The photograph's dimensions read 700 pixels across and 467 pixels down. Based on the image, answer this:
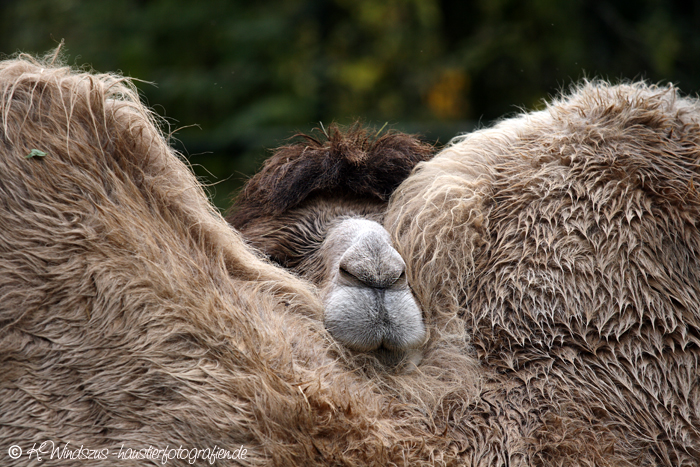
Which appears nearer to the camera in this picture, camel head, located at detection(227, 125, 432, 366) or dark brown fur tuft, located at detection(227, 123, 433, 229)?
camel head, located at detection(227, 125, 432, 366)

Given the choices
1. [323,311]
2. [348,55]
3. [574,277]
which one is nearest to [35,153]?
[323,311]

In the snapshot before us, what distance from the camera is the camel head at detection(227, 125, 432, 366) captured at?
2.54 meters

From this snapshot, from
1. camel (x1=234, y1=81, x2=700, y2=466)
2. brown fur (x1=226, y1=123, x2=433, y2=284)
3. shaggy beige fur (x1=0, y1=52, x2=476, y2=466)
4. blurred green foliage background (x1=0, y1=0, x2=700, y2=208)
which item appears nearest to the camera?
shaggy beige fur (x1=0, y1=52, x2=476, y2=466)

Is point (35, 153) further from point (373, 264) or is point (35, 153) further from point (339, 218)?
point (339, 218)

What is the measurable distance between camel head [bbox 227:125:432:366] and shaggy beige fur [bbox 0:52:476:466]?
0.93 feet

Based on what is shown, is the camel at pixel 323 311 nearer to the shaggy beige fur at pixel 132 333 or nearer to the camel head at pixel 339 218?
the shaggy beige fur at pixel 132 333

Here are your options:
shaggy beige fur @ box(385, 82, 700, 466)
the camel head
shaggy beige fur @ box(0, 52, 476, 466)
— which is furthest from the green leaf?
shaggy beige fur @ box(385, 82, 700, 466)

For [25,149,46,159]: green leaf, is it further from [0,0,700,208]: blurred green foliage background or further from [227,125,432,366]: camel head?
[0,0,700,208]: blurred green foliage background

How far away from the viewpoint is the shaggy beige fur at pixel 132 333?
2035mm

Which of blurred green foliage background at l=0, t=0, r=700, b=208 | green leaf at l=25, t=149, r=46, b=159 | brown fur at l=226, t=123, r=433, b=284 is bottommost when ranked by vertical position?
blurred green foliage background at l=0, t=0, r=700, b=208

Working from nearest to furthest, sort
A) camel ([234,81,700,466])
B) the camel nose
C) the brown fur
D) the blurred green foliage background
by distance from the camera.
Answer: camel ([234,81,700,466]) → the camel nose → the brown fur → the blurred green foliage background

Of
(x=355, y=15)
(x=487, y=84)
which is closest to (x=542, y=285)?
(x=487, y=84)

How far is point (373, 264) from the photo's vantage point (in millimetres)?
2525

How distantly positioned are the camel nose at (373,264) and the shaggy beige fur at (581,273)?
0.21 metres
